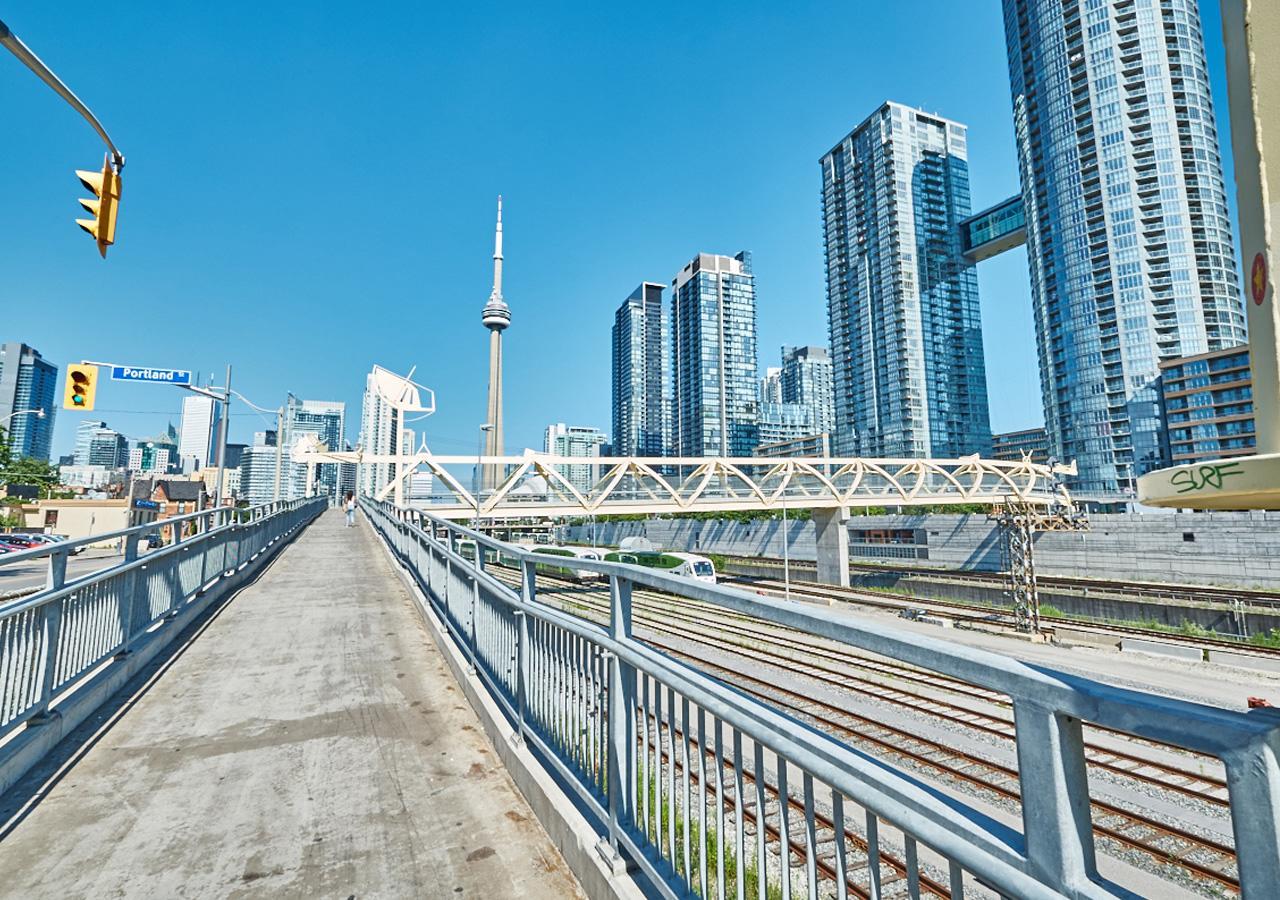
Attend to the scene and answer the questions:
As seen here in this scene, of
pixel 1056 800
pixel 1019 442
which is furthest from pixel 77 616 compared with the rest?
pixel 1019 442

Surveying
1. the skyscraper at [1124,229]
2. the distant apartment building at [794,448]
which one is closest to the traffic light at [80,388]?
the skyscraper at [1124,229]

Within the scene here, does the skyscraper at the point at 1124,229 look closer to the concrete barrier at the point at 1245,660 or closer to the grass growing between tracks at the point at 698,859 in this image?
the concrete barrier at the point at 1245,660

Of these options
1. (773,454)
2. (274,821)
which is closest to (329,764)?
(274,821)

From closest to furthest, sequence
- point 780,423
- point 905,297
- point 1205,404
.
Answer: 1. point 1205,404
2. point 905,297
3. point 780,423

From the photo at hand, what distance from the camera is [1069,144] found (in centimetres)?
9575

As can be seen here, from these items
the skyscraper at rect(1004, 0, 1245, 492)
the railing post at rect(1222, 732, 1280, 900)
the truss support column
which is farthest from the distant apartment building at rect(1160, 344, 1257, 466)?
the railing post at rect(1222, 732, 1280, 900)

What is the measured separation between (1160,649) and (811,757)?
26.8 m

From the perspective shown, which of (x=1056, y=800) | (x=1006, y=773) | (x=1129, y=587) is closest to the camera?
(x=1056, y=800)

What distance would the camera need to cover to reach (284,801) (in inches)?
162

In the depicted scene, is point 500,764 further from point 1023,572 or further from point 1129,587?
point 1129,587

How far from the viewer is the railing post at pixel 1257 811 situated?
864 millimetres

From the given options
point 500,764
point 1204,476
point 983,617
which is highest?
point 1204,476

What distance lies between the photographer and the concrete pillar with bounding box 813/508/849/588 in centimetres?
4447

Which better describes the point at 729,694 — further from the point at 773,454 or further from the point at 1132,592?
the point at 773,454
